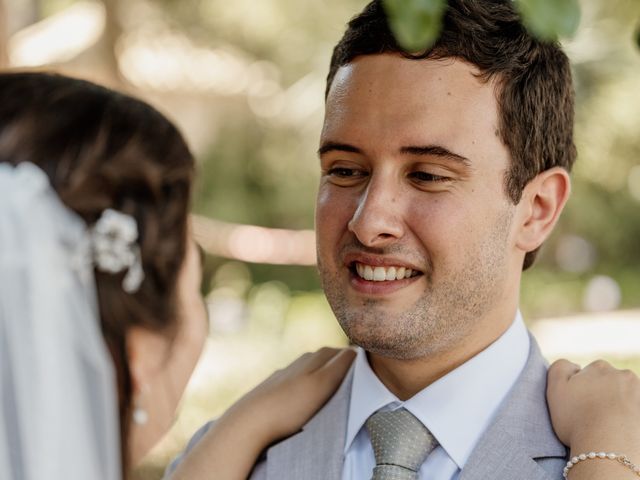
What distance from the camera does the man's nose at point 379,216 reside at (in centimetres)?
220

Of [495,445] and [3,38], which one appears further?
[3,38]

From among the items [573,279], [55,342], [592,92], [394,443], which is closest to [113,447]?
[55,342]

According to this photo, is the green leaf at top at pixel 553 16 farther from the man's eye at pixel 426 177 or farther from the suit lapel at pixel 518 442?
the suit lapel at pixel 518 442

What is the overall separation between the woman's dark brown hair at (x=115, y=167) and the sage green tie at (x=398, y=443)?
589mm

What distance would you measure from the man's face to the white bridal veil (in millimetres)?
701

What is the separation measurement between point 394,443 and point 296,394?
352mm

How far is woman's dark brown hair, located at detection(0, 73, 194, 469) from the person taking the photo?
1857 millimetres

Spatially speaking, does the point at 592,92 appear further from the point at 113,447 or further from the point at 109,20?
the point at 113,447

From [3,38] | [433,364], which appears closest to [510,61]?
[433,364]

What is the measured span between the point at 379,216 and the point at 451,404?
49 centimetres

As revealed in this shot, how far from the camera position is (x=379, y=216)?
2.20 meters

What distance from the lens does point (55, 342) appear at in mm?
1810

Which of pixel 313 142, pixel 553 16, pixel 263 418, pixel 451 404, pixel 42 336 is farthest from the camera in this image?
pixel 313 142

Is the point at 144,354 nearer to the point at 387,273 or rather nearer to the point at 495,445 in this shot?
the point at 387,273
